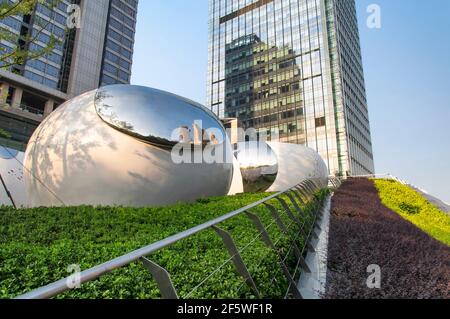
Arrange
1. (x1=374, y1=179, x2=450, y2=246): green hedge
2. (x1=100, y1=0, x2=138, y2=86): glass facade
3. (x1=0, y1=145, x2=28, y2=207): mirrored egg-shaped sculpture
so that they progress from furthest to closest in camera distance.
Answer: (x1=100, y1=0, x2=138, y2=86): glass facade < (x1=0, y1=145, x2=28, y2=207): mirrored egg-shaped sculpture < (x1=374, y1=179, x2=450, y2=246): green hedge

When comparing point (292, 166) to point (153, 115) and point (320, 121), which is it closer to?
point (153, 115)

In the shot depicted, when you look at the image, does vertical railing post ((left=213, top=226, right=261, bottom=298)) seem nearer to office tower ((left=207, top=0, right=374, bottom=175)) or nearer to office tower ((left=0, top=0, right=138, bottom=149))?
office tower ((left=0, top=0, right=138, bottom=149))

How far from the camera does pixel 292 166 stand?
18.8m

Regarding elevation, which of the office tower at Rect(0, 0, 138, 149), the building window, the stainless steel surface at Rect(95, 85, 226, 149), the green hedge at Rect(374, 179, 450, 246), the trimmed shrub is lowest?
the trimmed shrub

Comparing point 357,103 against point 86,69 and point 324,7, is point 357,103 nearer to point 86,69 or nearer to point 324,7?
point 324,7

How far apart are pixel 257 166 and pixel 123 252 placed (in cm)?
1279

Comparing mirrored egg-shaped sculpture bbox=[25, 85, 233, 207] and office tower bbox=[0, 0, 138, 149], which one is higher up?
office tower bbox=[0, 0, 138, 149]

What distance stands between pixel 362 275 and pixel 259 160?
12.9 metres

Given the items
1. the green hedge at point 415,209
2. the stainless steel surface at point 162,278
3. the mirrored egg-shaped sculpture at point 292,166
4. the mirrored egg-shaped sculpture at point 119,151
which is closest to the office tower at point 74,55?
the mirrored egg-shaped sculpture at point 292,166

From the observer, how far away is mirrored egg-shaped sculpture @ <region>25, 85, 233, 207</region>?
→ 28.8 ft

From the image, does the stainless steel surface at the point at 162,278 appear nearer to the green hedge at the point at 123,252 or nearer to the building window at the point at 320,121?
the green hedge at the point at 123,252

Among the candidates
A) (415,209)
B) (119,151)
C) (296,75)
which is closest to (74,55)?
(296,75)

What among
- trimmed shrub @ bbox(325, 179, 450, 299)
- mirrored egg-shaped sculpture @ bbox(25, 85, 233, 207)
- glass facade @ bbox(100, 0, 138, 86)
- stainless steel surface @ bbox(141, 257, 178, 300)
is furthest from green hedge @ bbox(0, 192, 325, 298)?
glass facade @ bbox(100, 0, 138, 86)

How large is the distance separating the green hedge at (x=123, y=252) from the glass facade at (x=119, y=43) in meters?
67.9
